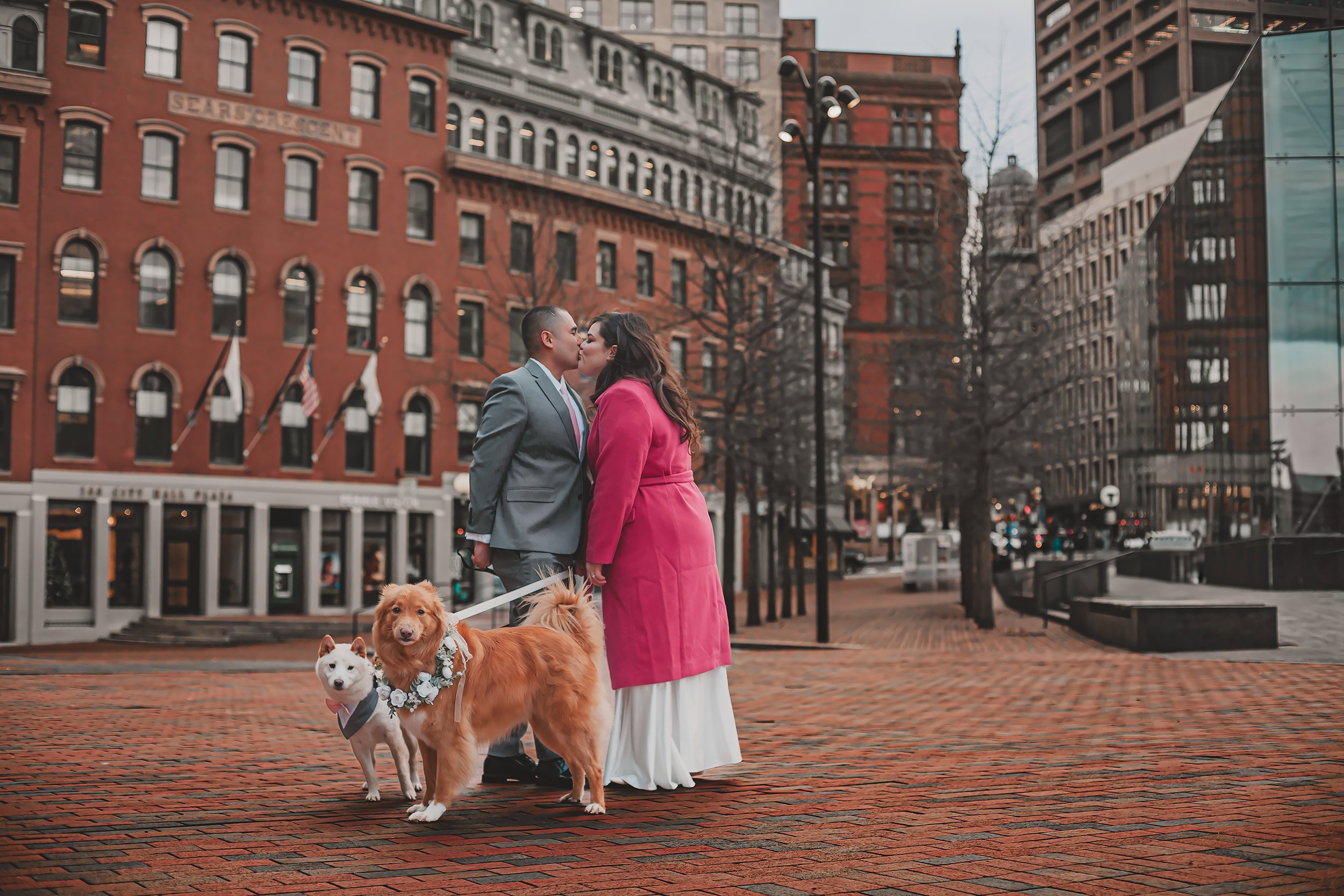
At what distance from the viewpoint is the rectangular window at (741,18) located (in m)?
72.5

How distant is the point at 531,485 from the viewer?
6.15 meters

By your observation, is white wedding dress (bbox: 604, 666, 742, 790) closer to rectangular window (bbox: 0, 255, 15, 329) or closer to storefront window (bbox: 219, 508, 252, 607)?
rectangular window (bbox: 0, 255, 15, 329)

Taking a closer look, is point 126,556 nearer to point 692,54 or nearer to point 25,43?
point 25,43

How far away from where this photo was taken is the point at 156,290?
3616 cm

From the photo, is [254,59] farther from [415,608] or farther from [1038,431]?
[415,608]

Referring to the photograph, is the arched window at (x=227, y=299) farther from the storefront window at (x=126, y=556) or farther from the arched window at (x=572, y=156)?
the arched window at (x=572, y=156)

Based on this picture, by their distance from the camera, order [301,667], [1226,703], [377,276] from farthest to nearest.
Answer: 1. [377,276]
2. [301,667]
3. [1226,703]

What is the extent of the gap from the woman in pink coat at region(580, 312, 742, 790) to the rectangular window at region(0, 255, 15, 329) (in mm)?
32373

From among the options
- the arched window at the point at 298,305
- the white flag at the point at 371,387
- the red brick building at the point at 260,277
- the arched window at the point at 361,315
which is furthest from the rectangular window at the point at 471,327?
the white flag at the point at 371,387

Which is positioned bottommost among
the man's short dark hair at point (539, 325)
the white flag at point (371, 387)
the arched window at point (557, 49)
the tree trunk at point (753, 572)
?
the tree trunk at point (753, 572)

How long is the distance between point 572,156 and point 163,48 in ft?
47.4

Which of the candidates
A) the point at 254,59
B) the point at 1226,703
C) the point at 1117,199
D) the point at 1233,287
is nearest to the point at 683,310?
the point at 1233,287

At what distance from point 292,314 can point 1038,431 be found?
22004 mm

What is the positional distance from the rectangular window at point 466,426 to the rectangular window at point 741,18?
3825cm
